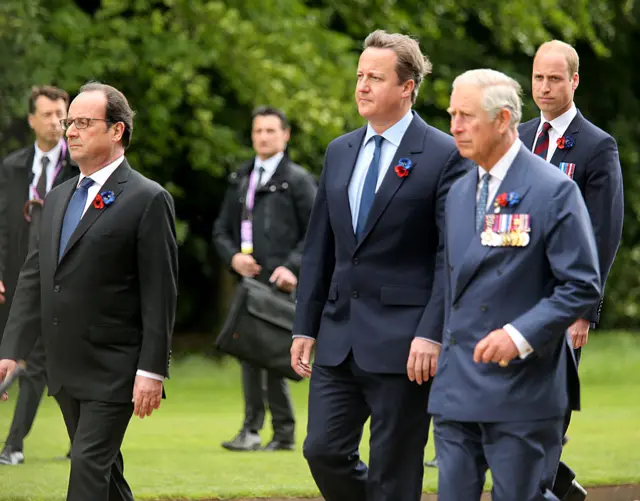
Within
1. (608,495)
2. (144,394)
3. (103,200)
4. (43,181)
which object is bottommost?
(608,495)

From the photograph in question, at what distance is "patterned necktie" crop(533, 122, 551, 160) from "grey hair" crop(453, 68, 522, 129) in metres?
1.98

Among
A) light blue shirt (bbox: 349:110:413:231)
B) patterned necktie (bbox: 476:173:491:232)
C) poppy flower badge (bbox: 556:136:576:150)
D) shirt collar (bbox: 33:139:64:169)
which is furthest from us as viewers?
shirt collar (bbox: 33:139:64:169)

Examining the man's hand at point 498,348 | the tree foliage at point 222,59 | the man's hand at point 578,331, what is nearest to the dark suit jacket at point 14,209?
the man's hand at point 578,331

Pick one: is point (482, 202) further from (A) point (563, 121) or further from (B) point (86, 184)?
(A) point (563, 121)

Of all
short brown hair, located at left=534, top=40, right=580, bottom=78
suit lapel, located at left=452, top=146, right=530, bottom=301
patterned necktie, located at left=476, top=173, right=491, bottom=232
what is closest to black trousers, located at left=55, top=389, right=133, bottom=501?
suit lapel, located at left=452, top=146, right=530, bottom=301

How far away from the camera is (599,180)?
7.24m

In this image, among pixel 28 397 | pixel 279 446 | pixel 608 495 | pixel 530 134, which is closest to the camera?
pixel 530 134

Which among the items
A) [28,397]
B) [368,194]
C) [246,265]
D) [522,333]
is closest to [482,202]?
[522,333]

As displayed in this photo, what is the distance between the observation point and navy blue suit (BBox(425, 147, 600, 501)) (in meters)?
5.22

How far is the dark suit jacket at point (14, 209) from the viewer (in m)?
9.75

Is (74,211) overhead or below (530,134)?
below

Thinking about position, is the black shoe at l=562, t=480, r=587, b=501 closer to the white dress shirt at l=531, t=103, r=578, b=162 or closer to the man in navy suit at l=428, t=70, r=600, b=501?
the white dress shirt at l=531, t=103, r=578, b=162

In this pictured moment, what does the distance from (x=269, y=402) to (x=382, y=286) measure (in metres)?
4.54

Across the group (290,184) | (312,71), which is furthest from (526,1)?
(290,184)
